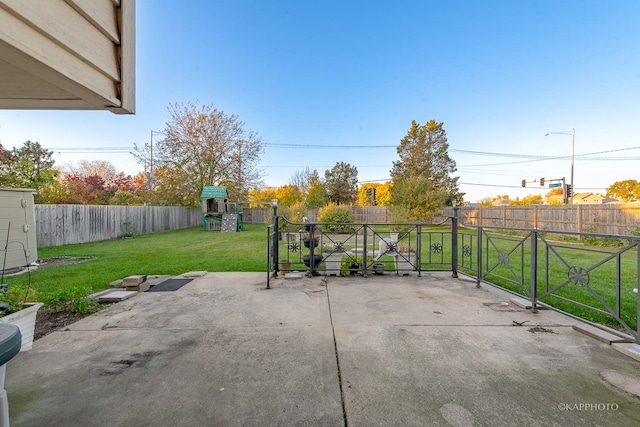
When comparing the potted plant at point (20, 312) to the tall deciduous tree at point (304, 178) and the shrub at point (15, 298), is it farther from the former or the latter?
the tall deciduous tree at point (304, 178)

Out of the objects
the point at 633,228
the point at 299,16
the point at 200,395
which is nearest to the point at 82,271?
the point at 200,395

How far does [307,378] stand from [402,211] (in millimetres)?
8534

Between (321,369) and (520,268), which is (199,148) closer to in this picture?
(520,268)

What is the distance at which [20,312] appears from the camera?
2092mm

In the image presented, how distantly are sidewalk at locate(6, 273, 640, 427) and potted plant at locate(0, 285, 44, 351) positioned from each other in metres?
0.17

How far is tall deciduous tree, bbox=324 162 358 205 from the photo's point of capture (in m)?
27.5

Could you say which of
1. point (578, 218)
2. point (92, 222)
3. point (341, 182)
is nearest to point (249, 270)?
point (92, 222)

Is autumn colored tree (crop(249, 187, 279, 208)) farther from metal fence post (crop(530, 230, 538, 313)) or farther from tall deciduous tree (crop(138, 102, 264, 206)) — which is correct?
metal fence post (crop(530, 230, 538, 313))

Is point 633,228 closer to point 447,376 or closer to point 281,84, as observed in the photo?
point 447,376

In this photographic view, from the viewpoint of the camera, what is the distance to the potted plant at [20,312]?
81.4 inches

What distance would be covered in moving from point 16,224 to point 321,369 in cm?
714

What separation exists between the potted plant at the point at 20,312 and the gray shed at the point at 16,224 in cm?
399
